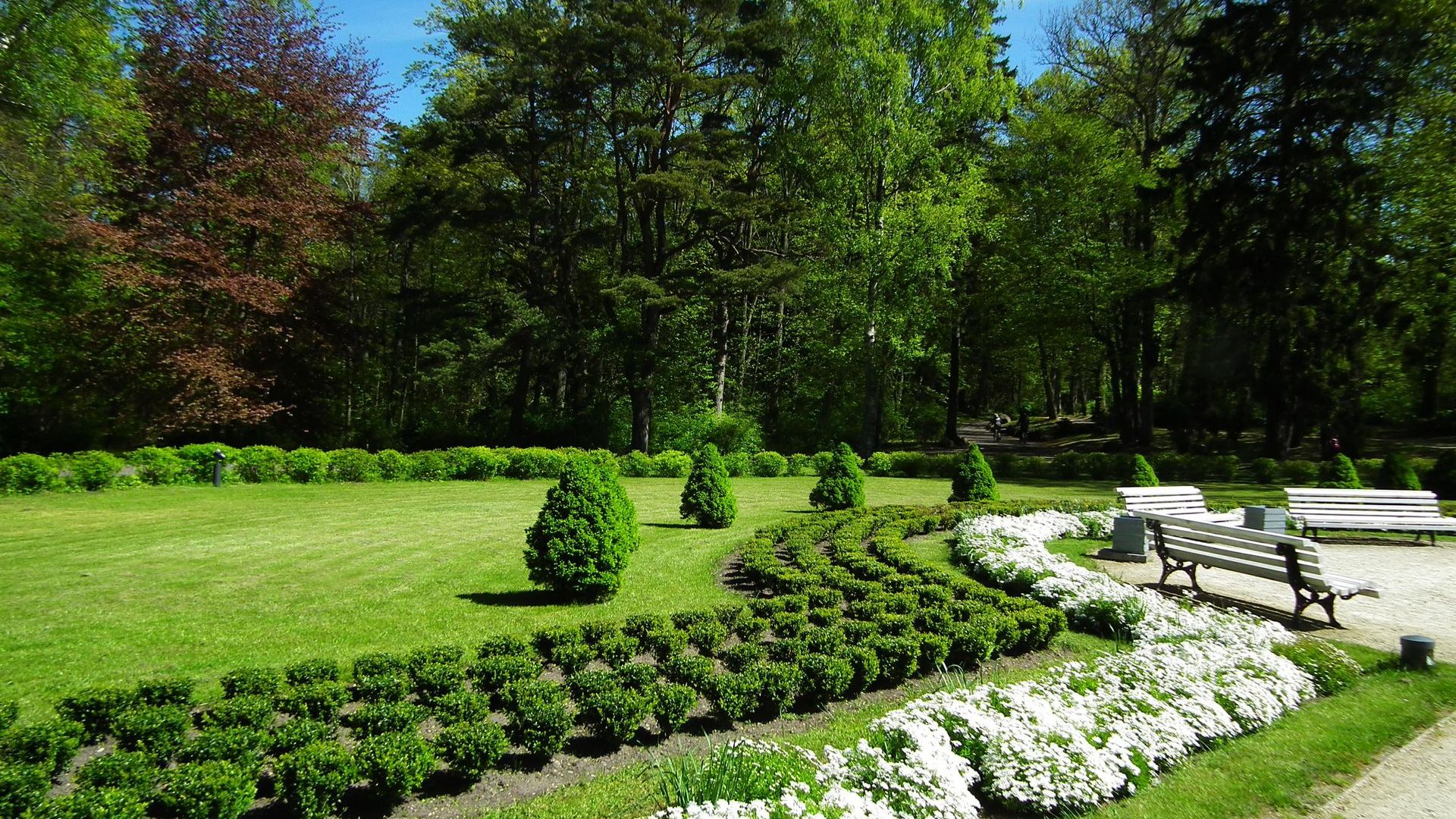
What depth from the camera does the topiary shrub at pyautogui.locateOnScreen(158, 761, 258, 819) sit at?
3.35 metres

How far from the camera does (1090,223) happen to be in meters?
29.1

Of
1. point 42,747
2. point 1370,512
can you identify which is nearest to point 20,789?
point 42,747

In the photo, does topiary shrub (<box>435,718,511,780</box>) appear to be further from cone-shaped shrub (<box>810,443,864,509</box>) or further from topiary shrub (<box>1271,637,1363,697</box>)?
cone-shaped shrub (<box>810,443,864,509</box>)

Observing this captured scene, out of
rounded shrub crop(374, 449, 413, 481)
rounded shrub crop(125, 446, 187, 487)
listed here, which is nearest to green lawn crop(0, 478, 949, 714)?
rounded shrub crop(125, 446, 187, 487)

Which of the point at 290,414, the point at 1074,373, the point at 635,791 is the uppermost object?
the point at 1074,373

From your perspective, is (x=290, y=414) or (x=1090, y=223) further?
(x=1090, y=223)

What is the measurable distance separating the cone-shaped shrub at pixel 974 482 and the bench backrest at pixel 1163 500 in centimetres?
383

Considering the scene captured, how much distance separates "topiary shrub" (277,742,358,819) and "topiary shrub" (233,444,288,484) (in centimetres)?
1555

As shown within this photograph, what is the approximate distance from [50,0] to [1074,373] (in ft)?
152

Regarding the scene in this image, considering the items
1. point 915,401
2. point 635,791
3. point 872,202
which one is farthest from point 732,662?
point 915,401

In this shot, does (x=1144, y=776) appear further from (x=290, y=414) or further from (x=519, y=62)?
(x=519, y=62)

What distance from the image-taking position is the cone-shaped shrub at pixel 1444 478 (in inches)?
689

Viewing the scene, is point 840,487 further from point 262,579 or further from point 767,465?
point 262,579

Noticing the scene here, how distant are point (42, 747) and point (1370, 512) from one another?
16.5m
